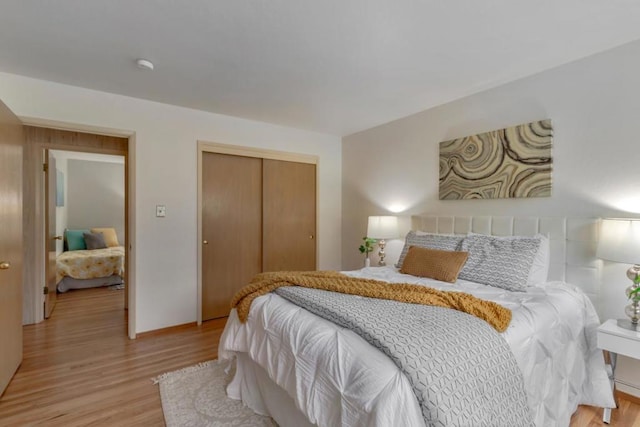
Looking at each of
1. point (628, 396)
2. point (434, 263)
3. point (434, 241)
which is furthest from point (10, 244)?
point (628, 396)

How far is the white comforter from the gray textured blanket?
53 millimetres

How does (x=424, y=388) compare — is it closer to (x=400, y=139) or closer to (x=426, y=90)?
(x=426, y=90)

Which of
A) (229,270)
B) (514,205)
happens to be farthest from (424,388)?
(229,270)

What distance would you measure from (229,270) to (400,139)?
101 inches

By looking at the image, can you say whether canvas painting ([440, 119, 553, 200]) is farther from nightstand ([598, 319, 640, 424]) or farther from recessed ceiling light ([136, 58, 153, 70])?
recessed ceiling light ([136, 58, 153, 70])

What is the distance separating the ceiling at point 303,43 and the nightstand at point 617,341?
70.8 inches

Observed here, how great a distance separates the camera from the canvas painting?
95.6 inches

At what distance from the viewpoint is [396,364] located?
1.11 meters

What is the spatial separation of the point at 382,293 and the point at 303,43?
5.51 ft

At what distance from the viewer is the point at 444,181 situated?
312 cm

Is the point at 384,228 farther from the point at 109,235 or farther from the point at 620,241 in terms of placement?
the point at 109,235

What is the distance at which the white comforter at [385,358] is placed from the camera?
3.53 feet

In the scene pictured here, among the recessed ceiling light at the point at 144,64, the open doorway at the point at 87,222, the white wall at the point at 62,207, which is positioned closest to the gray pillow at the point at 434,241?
the recessed ceiling light at the point at 144,64

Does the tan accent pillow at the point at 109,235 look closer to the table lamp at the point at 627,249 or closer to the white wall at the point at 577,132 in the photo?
the white wall at the point at 577,132
